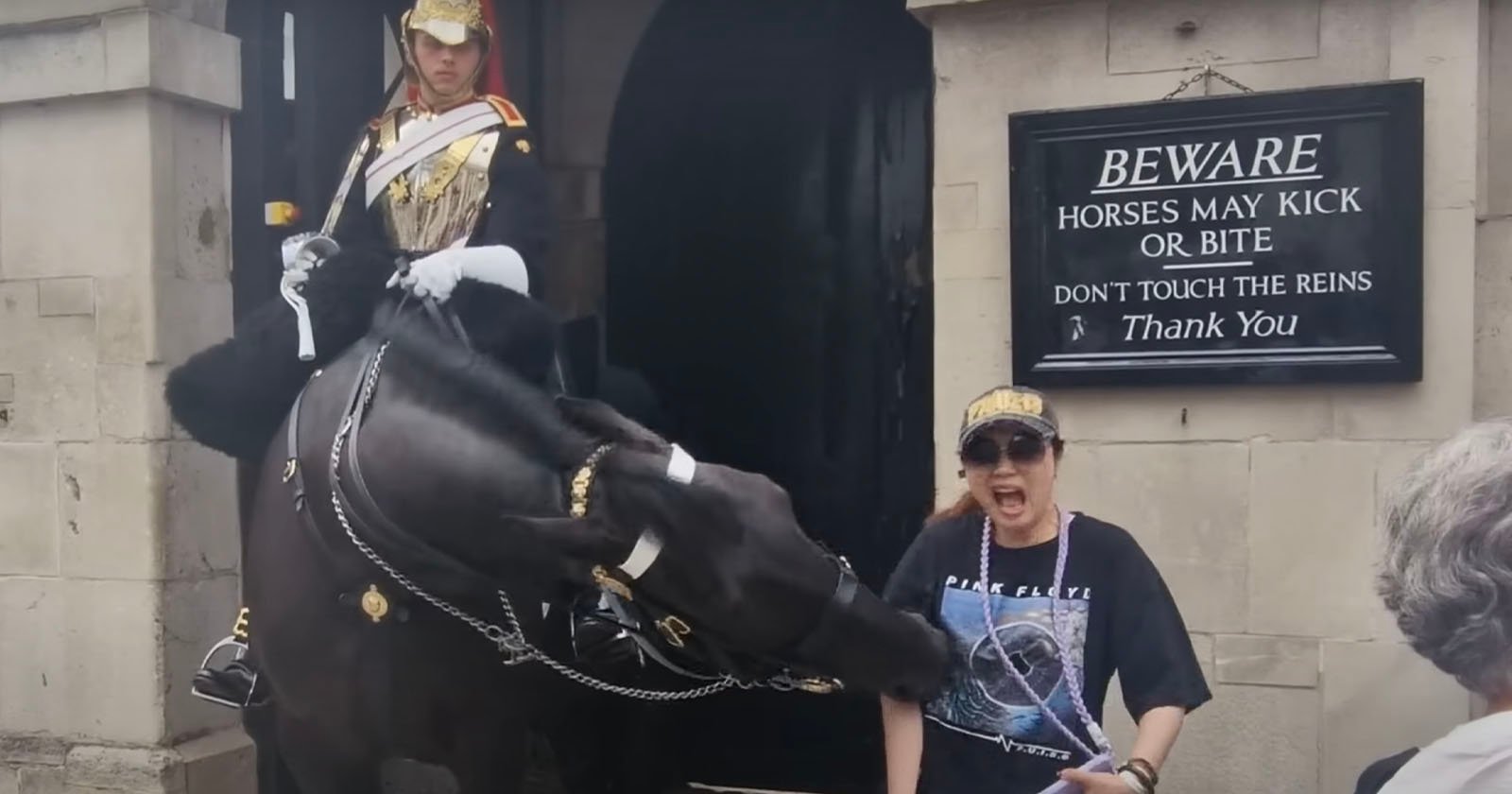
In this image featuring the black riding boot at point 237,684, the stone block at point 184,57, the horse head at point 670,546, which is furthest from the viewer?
the stone block at point 184,57

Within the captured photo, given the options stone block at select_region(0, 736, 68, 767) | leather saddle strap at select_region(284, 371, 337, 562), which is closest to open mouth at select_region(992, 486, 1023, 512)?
leather saddle strap at select_region(284, 371, 337, 562)

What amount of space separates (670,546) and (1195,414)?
1923 millimetres

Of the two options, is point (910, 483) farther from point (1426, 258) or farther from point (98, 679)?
point (98, 679)

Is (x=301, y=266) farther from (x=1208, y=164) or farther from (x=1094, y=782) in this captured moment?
(x=1208, y=164)

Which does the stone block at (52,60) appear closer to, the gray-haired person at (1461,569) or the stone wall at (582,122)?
the stone wall at (582,122)

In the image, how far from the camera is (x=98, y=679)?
15.5ft

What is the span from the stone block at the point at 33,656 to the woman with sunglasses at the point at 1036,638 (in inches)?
131

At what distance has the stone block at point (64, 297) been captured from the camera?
4.66m

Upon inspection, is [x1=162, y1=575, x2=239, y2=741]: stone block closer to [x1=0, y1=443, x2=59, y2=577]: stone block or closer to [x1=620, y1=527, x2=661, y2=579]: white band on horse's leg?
[x1=0, y1=443, x2=59, y2=577]: stone block

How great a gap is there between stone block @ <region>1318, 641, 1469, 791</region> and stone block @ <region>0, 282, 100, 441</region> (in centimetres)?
376

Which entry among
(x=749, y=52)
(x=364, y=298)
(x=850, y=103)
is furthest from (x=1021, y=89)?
(x=364, y=298)

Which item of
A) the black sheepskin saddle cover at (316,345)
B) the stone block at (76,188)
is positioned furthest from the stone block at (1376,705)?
the stone block at (76,188)

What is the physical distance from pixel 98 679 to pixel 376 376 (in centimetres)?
261

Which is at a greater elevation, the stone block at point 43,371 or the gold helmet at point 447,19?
the gold helmet at point 447,19
